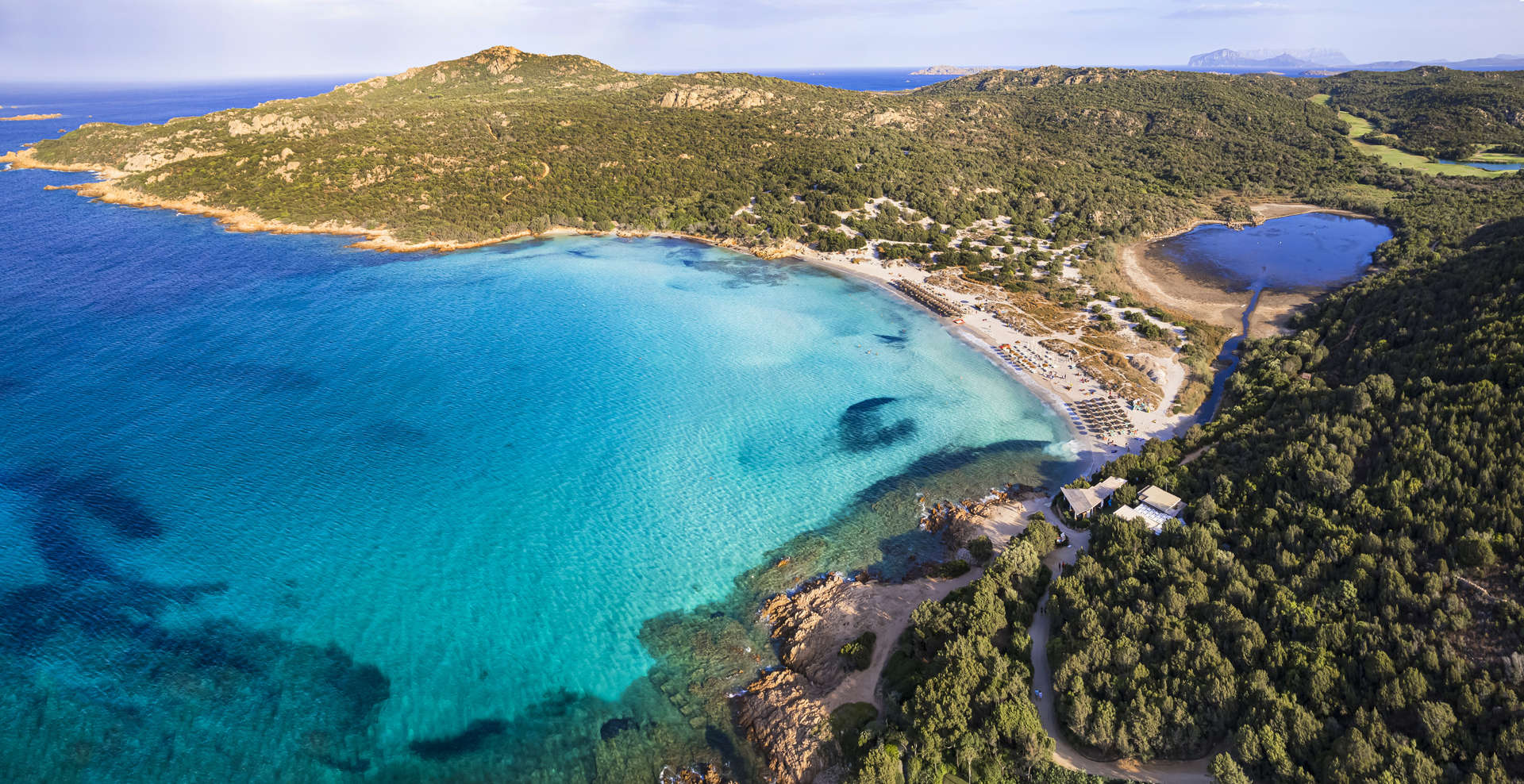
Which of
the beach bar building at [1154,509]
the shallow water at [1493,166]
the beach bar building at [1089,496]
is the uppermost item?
the shallow water at [1493,166]

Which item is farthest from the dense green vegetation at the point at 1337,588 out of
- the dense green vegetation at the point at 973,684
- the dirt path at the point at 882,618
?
the dirt path at the point at 882,618

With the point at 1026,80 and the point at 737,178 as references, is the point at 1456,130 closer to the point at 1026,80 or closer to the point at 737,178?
the point at 1026,80

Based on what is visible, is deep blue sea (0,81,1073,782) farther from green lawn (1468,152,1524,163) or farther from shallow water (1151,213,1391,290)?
green lawn (1468,152,1524,163)

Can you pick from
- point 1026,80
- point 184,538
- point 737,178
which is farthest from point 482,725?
point 1026,80

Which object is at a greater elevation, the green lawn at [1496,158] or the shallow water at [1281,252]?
the green lawn at [1496,158]

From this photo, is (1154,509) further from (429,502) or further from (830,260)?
(830,260)

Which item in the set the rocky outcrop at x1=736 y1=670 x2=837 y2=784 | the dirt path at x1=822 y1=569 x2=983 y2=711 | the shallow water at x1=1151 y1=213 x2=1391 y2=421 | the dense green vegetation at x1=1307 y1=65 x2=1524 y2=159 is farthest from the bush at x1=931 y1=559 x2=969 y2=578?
the dense green vegetation at x1=1307 y1=65 x2=1524 y2=159

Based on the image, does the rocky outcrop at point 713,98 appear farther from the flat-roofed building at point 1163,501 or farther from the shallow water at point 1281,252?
the flat-roofed building at point 1163,501
